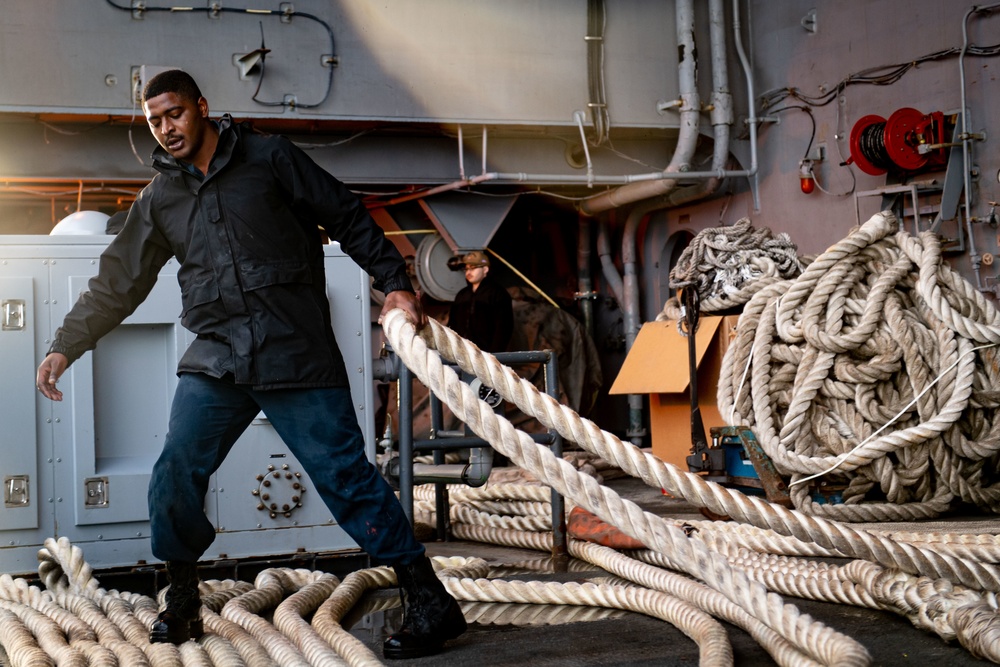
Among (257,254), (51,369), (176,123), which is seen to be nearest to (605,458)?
(257,254)

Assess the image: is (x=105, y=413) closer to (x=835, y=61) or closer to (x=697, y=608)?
(x=697, y=608)

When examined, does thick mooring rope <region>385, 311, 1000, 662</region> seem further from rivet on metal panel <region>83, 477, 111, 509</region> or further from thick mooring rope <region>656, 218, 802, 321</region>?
Result: thick mooring rope <region>656, 218, 802, 321</region>

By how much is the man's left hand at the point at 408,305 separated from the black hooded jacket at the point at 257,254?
0.13 ft

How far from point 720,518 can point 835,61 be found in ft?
15.3

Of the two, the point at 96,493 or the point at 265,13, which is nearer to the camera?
the point at 96,493

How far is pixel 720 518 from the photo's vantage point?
5.07 meters

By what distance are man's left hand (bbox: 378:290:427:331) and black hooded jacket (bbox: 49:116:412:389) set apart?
1.6 inches

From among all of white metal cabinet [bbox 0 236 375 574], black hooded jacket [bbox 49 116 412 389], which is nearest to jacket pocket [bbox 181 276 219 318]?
black hooded jacket [bbox 49 116 412 389]

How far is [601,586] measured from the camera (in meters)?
3.37

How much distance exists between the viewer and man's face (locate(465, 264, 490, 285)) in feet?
30.2

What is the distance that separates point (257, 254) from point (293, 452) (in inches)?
21.7

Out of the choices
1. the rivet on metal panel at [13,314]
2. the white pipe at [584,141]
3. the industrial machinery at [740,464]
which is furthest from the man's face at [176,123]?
the white pipe at [584,141]

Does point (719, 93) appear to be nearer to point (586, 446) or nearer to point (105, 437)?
point (105, 437)

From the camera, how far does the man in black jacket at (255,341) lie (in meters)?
2.89
